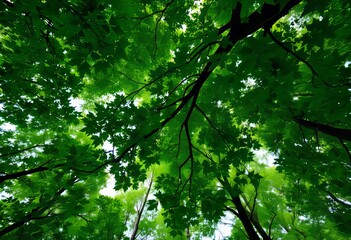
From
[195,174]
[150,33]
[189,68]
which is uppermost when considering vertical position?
[150,33]

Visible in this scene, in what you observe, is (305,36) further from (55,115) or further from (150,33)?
(55,115)

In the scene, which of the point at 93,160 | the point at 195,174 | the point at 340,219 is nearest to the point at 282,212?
the point at 340,219

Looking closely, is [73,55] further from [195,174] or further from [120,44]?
[195,174]

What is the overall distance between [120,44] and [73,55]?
0.56 m

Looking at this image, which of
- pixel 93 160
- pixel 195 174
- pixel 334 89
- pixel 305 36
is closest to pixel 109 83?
pixel 93 160

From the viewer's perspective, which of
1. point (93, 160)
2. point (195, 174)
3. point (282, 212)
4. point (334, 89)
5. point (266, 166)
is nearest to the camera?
point (334, 89)

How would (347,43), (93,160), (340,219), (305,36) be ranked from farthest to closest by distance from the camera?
(340,219), (347,43), (93,160), (305,36)

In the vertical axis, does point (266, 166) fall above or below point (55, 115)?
above

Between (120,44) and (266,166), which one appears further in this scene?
(266,166)

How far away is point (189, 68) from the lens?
2.71m

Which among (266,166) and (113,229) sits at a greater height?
(266,166)

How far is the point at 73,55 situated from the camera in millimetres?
2361

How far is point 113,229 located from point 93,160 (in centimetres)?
461

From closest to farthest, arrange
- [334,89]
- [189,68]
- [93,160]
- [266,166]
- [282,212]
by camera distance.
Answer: [334,89] → [189,68] → [93,160] → [282,212] → [266,166]
